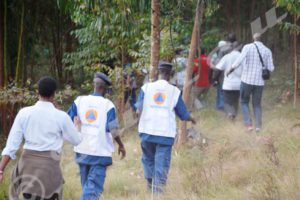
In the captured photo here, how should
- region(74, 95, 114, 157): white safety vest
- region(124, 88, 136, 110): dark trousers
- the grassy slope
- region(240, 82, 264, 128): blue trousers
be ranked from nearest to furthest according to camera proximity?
the grassy slope < region(74, 95, 114, 157): white safety vest < region(240, 82, 264, 128): blue trousers < region(124, 88, 136, 110): dark trousers

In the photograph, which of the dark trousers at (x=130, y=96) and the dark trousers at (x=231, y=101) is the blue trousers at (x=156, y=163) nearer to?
the dark trousers at (x=231, y=101)

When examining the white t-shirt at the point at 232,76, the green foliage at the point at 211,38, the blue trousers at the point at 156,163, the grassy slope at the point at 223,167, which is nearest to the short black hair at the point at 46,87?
the grassy slope at the point at 223,167

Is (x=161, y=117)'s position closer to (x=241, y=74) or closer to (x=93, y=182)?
(x=93, y=182)

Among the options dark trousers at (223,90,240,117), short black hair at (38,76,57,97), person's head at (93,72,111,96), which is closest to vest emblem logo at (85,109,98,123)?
person's head at (93,72,111,96)

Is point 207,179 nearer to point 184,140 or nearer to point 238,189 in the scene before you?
point 238,189

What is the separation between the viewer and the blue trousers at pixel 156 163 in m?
6.57

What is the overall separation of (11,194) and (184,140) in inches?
156

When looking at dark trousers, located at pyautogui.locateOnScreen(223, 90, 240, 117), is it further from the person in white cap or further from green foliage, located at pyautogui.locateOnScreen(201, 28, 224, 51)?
green foliage, located at pyautogui.locateOnScreen(201, 28, 224, 51)

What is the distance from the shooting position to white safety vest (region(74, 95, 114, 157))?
5.89m

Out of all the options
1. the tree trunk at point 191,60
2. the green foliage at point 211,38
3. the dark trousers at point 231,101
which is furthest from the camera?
the green foliage at point 211,38

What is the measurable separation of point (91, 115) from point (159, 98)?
103 cm

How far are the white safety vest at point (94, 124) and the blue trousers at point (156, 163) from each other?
2.79ft

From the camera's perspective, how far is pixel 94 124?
19.4ft

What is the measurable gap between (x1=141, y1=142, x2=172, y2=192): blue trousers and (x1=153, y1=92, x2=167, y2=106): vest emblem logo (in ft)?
1.60
